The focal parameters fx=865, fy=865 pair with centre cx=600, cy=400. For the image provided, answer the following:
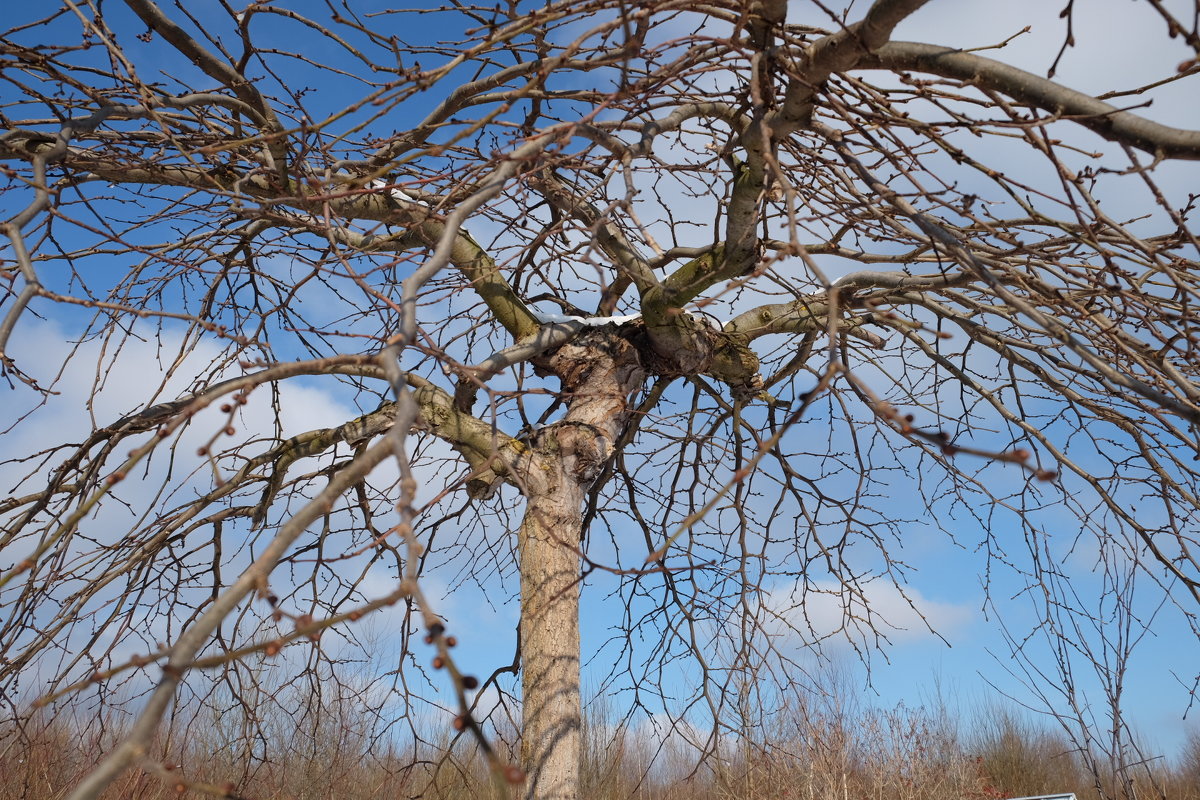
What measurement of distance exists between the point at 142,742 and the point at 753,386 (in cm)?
346

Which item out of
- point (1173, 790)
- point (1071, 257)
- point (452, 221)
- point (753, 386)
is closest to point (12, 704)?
point (452, 221)

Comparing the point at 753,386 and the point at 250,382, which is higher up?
the point at 753,386

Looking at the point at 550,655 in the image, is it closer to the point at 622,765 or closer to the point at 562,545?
the point at 562,545

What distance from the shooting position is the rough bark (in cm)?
269

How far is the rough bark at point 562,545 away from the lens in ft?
8.83

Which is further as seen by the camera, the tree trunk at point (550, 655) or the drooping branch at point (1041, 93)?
the tree trunk at point (550, 655)

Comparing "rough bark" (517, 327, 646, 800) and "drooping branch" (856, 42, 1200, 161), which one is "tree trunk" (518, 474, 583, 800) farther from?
"drooping branch" (856, 42, 1200, 161)

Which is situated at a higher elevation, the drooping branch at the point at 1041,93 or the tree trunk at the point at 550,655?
the drooping branch at the point at 1041,93

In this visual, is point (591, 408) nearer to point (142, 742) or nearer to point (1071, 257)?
point (1071, 257)

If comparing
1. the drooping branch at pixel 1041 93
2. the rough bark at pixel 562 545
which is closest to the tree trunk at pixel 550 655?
the rough bark at pixel 562 545

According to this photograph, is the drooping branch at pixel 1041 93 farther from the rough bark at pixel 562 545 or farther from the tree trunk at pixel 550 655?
the tree trunk at pixel 550 655

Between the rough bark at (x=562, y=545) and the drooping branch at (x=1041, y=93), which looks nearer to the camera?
the drooping branch at (x=1041, y=93)

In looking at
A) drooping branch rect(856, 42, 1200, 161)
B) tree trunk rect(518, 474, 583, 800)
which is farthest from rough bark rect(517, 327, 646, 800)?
drooping branch rect(856, 42, 1200, 161)

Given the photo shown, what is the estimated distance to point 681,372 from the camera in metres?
3.72
